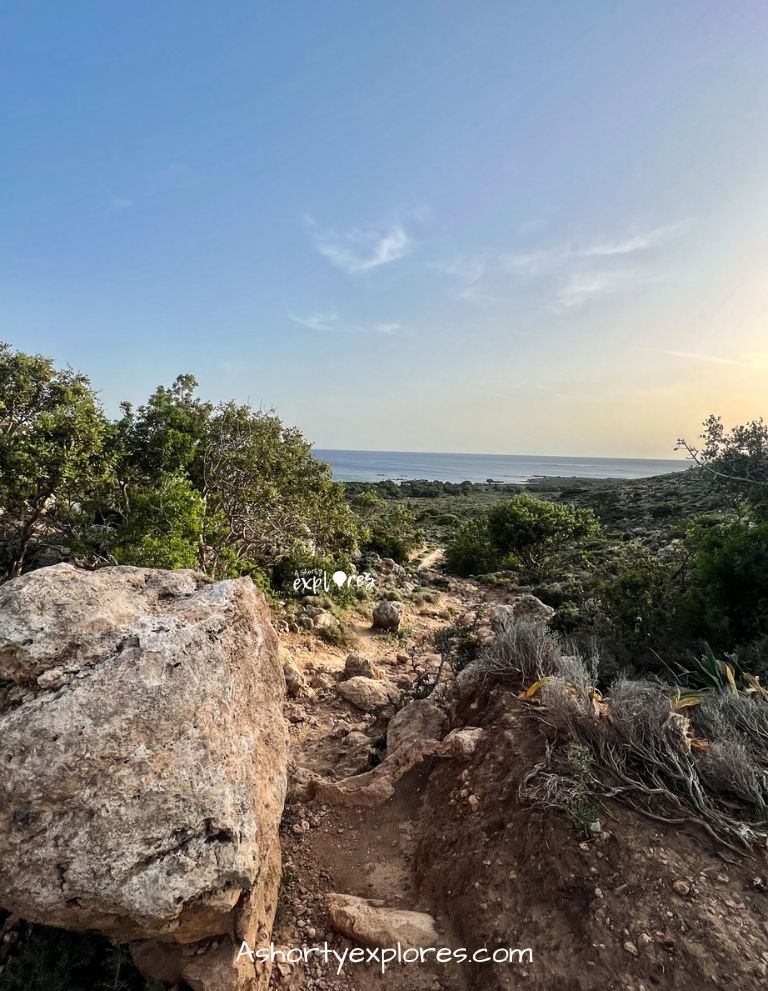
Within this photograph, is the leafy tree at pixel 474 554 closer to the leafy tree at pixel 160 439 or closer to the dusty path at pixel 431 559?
the dusty path at pixel 431 559

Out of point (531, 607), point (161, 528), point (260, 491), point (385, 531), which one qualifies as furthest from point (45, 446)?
point (385, 531)

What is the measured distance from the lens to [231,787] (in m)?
3.10

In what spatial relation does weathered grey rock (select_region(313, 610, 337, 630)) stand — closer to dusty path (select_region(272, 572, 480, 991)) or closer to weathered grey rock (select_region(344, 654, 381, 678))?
weathered grey rock (select_region(344, 654, 381, 678))

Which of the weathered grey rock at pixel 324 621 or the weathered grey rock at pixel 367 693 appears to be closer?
the weathered grey rock at pixel 367 693

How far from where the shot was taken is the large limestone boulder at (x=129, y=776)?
2.64 metres

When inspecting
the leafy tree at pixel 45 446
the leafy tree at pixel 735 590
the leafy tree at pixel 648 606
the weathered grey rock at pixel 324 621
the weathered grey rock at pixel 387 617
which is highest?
the leafy tree at pixel 45 446

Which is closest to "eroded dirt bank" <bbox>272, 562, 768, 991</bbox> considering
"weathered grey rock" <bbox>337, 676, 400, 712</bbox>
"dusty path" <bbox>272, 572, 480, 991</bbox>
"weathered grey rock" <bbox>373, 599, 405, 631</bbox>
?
"dusty path" <bbox>272, 572, 480, 991</bbox>

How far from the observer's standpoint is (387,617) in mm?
11672

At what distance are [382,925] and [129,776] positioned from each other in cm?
212

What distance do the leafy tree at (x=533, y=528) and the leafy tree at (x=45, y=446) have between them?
15.1m

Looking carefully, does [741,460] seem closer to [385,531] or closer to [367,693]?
[367,693]

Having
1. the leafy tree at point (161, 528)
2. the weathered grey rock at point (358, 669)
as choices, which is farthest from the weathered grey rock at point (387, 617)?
the leafy tree at point (161, 528)

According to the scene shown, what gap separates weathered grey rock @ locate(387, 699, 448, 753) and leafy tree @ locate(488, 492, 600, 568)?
14.4 meters

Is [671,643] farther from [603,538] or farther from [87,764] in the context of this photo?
[603,538]
